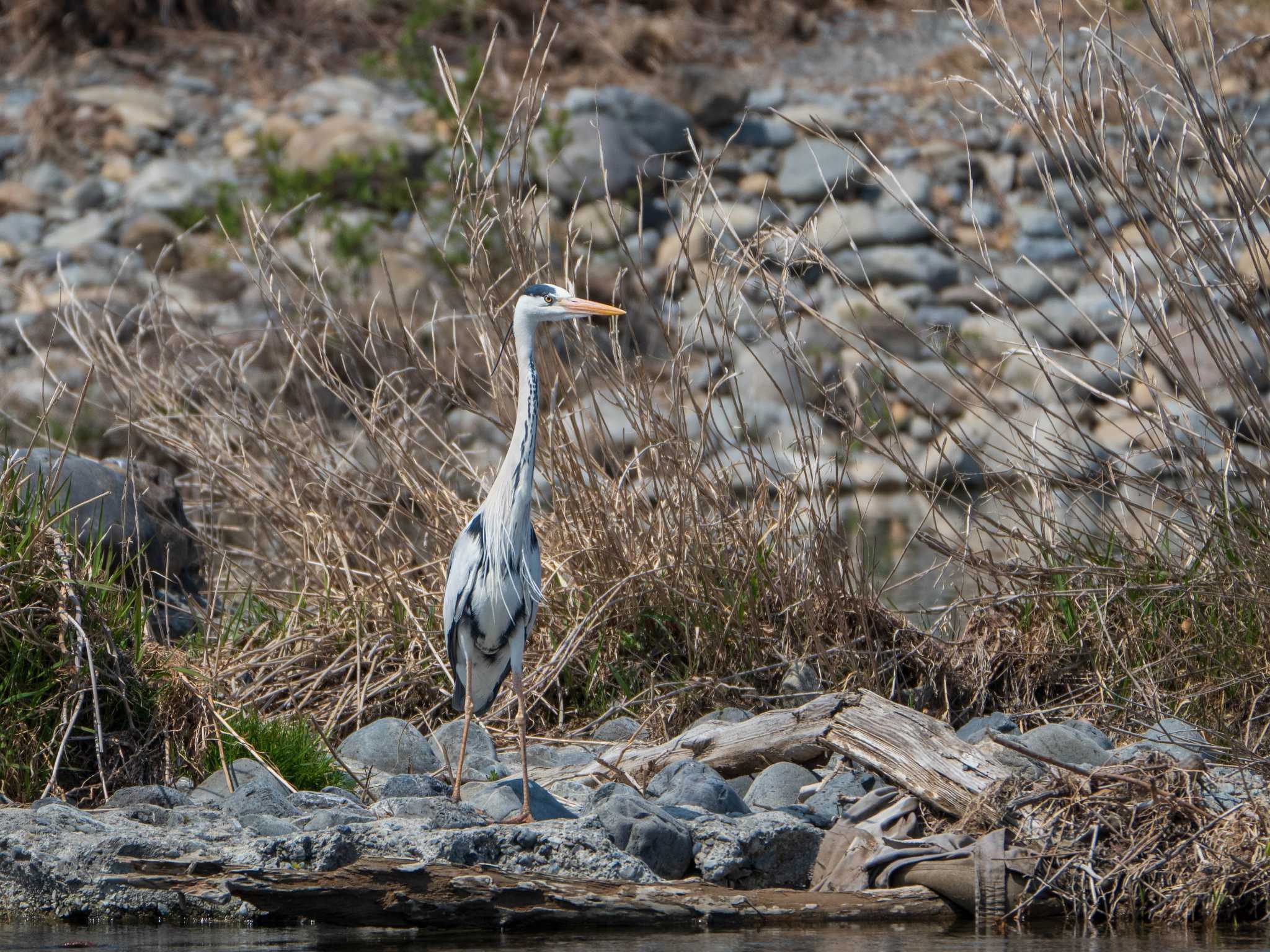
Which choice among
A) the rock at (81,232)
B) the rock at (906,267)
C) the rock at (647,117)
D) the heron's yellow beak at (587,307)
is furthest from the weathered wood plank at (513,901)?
the rock at (81,232)

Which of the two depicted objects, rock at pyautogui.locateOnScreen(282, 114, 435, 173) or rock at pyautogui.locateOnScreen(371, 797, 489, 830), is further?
rock at pyautogui.locateOnScreen(282, 114, 435, 173)

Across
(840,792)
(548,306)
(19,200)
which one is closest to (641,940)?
(840,792)

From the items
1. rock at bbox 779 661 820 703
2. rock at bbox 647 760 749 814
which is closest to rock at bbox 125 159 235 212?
rock at bbox 779 661 820 703

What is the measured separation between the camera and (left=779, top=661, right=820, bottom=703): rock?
17.2 feet

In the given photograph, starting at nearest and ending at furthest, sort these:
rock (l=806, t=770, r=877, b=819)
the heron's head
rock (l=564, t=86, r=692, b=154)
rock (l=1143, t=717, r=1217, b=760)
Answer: rock (l=1143, t=717, r=1217, b=760) < rock (l=806, t=770, r=877, b=819) < the heron's head < rock (l=564, t=86, r=692, b=154)

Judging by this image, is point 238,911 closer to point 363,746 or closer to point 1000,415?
point 363,746

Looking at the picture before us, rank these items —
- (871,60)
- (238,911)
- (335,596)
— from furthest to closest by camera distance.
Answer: (871,60), (335,596), (238,911)

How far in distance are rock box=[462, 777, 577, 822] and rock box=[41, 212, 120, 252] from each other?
957cm

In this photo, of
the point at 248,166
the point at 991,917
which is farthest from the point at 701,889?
the point at 248,166

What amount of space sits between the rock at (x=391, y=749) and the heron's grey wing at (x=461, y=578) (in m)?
0.30

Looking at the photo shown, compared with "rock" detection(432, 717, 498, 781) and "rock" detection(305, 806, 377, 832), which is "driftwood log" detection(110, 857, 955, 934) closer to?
"rock" detection(305, 806, 377, 832)

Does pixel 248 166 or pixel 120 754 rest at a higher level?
pixel 248 166

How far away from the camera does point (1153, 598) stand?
4953 mm

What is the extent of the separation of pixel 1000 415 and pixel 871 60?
1188cm
